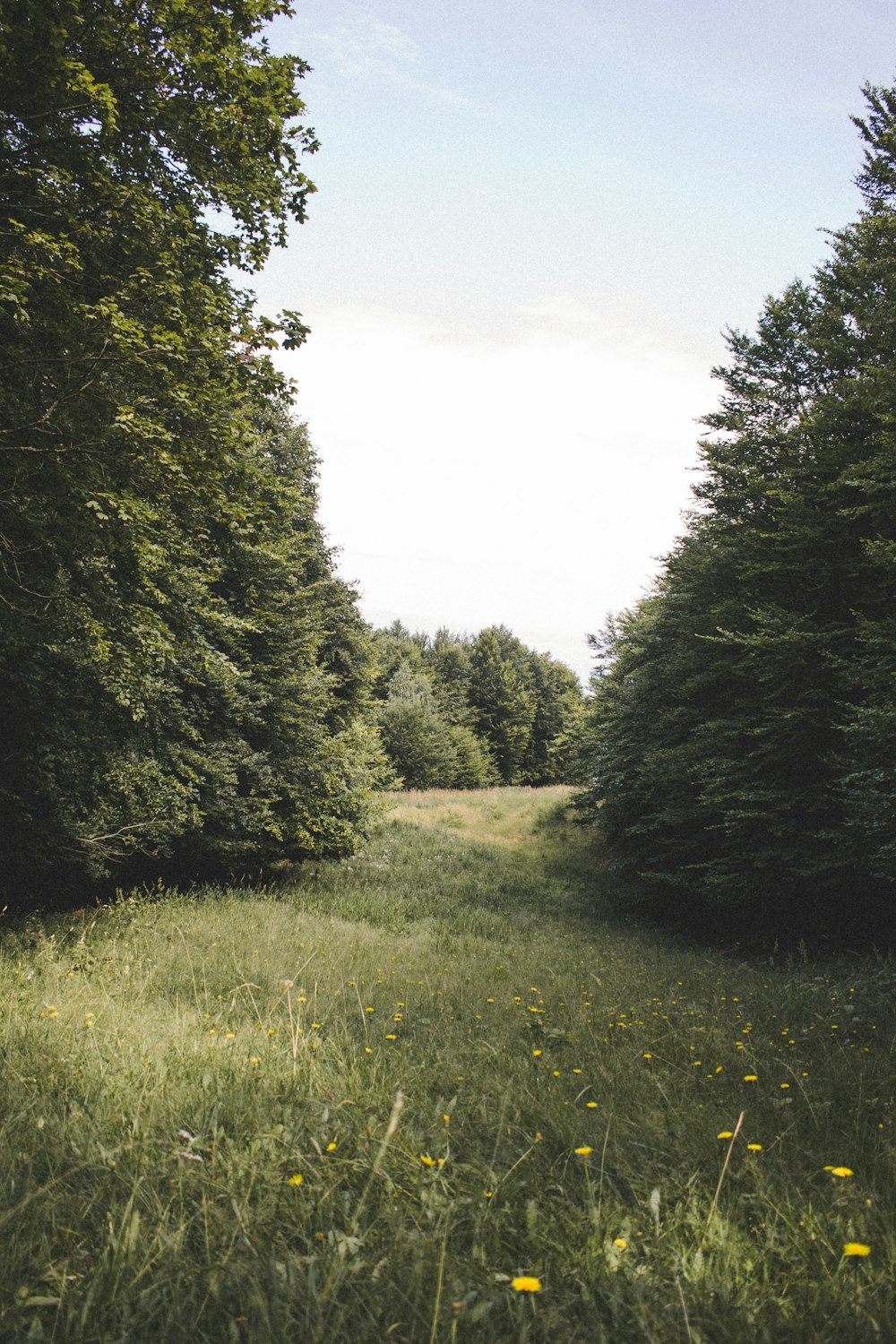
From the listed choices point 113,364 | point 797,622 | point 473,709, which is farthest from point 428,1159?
point 473,709

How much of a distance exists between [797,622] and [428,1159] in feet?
34.7

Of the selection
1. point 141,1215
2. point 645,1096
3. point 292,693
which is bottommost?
point 645,1096

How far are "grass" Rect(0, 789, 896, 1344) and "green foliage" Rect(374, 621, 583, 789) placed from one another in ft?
102

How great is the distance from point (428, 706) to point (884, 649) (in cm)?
3151

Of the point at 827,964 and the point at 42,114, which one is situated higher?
the point at 42,114

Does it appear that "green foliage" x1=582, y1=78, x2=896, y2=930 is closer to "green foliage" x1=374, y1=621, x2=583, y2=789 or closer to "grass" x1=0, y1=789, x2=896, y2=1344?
"grass" x1=0, y1=789, x2=896, y2=1344

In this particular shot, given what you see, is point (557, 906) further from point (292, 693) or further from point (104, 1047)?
point (104, 1047)

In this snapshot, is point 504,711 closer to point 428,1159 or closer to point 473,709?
point 473,709

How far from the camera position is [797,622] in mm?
10742

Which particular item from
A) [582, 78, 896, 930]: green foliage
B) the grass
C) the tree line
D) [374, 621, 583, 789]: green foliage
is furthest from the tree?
the grass

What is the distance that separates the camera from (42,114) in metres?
5.12

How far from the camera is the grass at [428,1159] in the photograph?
1938 mm

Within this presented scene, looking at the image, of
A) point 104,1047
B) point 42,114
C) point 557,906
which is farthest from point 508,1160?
point 557,906

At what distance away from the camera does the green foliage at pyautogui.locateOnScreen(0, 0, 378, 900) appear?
17.3 ft
